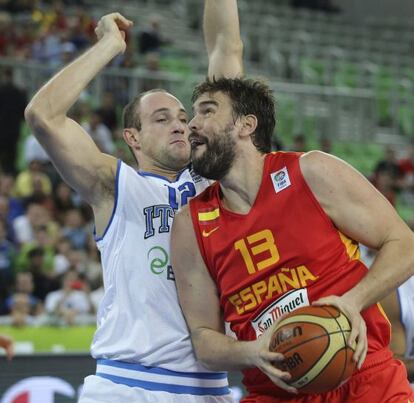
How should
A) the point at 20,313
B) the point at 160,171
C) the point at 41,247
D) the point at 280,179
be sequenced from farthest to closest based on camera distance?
the point at 41,247 < the point at 20,313 < the point at 160,171 < the point at 280,179

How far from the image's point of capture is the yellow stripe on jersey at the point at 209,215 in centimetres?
507

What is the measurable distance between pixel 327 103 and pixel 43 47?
4.62 metres

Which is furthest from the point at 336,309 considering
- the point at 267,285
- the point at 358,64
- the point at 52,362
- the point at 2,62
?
the point at 358,64

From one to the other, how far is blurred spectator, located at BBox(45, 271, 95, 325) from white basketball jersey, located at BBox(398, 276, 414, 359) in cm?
418

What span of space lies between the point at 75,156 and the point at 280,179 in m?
→ 1.01

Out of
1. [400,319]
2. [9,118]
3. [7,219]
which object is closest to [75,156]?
[400,319]

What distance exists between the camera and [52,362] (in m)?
7.92

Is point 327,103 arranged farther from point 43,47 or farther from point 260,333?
point 260,333

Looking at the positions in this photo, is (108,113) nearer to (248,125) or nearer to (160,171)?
(160,171)

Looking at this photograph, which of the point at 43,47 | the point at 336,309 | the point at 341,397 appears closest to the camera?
the point at 336,309

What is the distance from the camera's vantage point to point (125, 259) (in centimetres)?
Result: 516

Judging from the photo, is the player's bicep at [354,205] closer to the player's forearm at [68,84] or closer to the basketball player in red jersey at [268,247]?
the basketball player in red jersey at [268,247]

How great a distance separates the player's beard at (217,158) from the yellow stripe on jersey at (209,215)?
6.6 inches

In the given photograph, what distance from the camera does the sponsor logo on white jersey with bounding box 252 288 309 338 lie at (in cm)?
472
